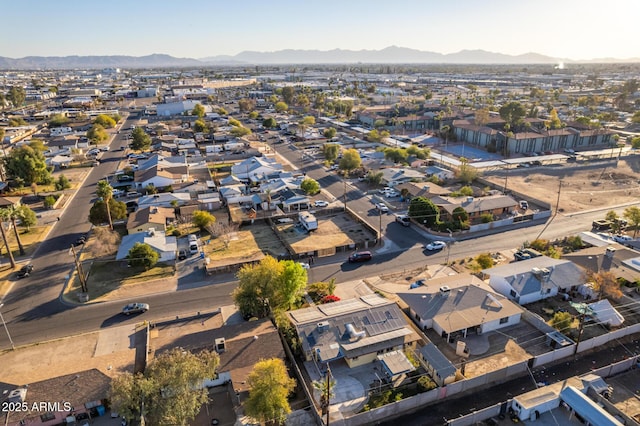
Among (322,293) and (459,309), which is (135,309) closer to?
(322,293)

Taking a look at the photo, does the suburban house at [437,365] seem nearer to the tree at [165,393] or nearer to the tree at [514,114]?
the tree at [165,393]

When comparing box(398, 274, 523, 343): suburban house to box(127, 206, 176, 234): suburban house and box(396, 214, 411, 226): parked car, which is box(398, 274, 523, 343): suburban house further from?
box(127, 206, 176, 234): suburban house

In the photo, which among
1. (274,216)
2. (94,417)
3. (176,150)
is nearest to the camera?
(94,417)

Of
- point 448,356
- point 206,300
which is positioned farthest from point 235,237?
point 448,356

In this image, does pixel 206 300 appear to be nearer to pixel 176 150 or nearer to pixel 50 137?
pixel 176 150

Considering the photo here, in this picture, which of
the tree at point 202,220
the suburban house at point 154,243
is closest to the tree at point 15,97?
the suburban house at point 154,243

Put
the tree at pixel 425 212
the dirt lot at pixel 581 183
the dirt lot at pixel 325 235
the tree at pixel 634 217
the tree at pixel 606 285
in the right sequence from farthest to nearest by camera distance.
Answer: the dirt lot at pixel 581 183 → the tree at pixel 425 212 → the dirt lot at pixel 325 235 → the tree at pixel 634 217 → the tree at pixel 606 285
